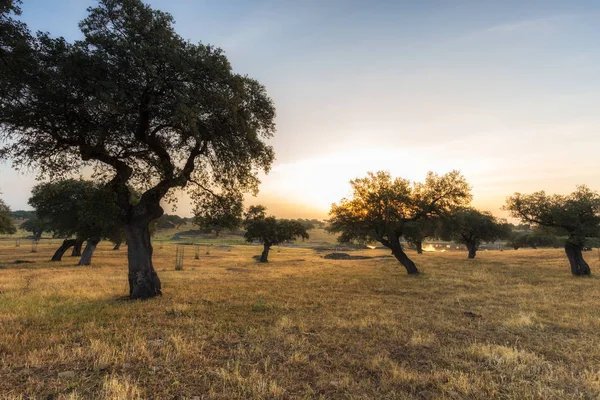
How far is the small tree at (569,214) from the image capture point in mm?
26359

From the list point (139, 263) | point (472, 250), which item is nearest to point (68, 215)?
point (139, 263)

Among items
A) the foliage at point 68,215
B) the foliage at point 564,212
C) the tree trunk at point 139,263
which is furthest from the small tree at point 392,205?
the foliage at point 68,215

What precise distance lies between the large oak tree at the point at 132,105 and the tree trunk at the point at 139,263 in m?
0.05

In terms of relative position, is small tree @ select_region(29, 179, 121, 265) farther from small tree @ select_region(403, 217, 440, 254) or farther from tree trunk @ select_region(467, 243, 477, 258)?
tree trunk @ select_region(467, 243, 477, 258)

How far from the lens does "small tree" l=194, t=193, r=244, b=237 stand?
18.3m

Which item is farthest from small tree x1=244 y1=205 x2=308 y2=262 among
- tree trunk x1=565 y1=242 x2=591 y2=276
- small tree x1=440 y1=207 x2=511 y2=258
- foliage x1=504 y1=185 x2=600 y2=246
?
tree trunk x1=565 y1=242 x2=591 y2=276

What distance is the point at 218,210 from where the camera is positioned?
60.6ft

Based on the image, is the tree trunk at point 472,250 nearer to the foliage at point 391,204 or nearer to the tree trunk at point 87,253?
the foliage at point 391,204

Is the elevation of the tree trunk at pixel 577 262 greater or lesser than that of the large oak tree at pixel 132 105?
lesser

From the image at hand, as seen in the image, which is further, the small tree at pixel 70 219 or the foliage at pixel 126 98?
the small tree at pixel 70 219

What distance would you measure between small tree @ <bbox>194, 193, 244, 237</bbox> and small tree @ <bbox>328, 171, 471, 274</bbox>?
1407 cm

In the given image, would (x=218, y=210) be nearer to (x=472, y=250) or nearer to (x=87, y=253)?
(x=87, y=253)

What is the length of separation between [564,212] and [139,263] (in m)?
35.2

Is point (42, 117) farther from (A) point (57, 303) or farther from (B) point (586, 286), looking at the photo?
(B) point (586, 286)
